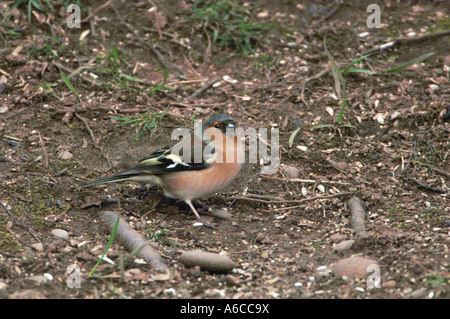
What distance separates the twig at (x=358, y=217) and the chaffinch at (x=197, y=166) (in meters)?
1.03

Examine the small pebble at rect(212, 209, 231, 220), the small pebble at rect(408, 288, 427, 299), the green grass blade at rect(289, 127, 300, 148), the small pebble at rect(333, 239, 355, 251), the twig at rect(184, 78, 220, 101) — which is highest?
the twig at rect(184, 78, 220, 101)

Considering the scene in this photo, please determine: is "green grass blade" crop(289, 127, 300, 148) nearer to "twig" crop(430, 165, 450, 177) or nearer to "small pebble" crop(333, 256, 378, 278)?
"twig" crop(430, 165, 450, 177)

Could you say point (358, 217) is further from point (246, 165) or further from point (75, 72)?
point (75, 72)

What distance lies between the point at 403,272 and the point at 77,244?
233 cm

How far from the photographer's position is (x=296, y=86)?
573cm

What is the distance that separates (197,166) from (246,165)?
2.44 feet

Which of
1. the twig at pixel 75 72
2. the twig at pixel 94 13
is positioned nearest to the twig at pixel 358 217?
the twig at pixel 75 72

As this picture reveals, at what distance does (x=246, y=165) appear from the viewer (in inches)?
195

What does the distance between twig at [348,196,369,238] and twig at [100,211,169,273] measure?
1498mm

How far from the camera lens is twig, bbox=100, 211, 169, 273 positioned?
3.58m

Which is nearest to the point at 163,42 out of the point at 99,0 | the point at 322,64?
the point at 99,0

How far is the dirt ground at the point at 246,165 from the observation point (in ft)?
11.3

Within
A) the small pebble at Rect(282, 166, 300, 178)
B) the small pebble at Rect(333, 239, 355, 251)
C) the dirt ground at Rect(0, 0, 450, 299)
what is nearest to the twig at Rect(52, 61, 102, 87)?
the dirt ground at Rect(0, 0, 450, 299)

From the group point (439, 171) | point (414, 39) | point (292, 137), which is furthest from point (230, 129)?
point (414, 39)
